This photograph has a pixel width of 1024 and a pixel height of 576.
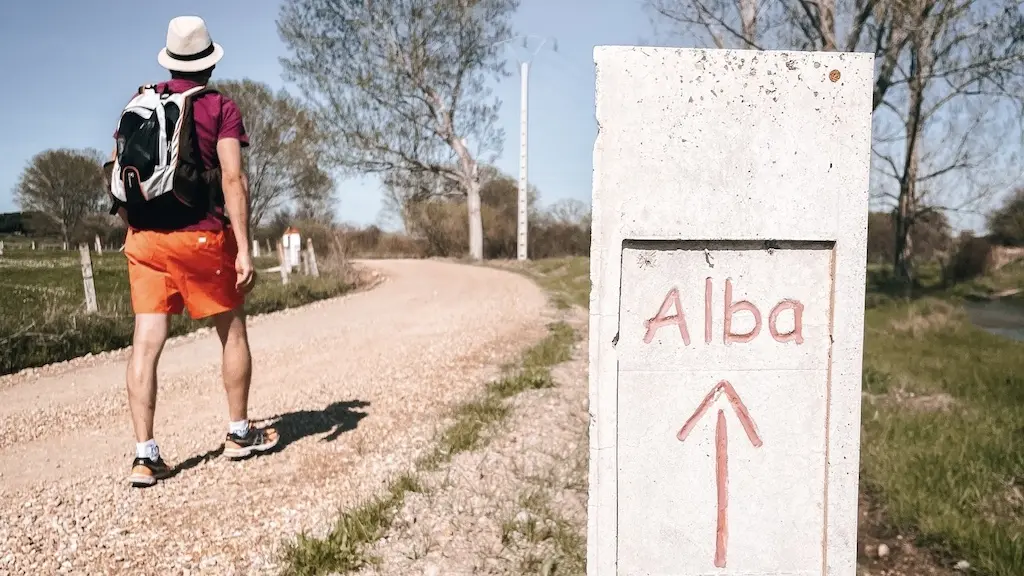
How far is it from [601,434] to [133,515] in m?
1.99

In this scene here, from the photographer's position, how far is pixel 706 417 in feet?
6.53

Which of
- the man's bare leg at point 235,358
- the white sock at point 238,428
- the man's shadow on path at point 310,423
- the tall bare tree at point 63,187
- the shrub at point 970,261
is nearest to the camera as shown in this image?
A: the man's bare leg at point 235,358

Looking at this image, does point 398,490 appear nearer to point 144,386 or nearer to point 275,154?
point 144,386

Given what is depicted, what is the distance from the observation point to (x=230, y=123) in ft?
10.9

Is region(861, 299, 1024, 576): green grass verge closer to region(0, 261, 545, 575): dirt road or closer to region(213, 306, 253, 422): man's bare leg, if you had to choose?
region(0, 261, 545, 575): dirt road

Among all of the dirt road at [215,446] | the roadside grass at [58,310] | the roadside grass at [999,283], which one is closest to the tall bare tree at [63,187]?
the roadside grass at [58,310]

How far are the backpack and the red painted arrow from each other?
2.33m

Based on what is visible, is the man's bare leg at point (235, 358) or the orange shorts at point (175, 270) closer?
the orange shorts at point (175, 270)

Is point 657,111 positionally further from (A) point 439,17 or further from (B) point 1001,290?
(A) point 439,17

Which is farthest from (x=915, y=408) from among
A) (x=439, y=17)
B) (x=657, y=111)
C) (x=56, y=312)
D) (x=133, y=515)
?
(x=439, y=17)

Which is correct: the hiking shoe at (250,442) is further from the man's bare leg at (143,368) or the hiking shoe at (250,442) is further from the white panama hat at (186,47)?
the white panama hat at (186,47)

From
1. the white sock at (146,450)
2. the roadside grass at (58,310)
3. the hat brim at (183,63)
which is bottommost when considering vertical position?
the white sock at (146,450)

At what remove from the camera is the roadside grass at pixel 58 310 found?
6.21m

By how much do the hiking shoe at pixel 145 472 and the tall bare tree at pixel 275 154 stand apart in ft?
84.2
